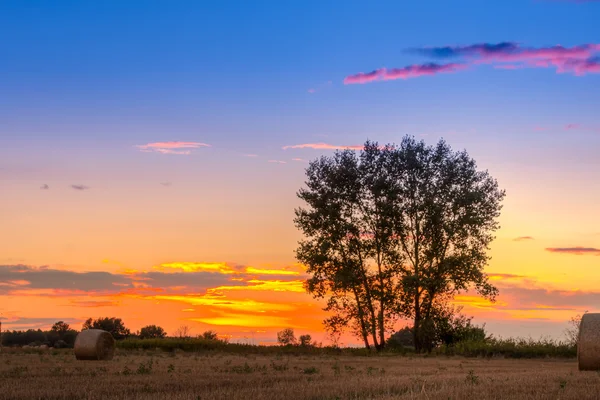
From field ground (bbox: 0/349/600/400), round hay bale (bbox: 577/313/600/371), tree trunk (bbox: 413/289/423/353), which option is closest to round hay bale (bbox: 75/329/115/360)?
field ground (bbox: 0/349/600/400)

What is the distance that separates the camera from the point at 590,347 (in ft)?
89.8

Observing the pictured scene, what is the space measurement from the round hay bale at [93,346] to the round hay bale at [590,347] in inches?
809

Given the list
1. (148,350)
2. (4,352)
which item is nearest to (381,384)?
(4,352)

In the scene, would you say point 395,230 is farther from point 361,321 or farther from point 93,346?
point 93,346

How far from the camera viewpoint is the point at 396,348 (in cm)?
4831

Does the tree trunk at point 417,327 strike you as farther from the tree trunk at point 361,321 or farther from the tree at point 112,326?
the tree at point 112,326

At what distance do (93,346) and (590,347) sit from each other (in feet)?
69.2

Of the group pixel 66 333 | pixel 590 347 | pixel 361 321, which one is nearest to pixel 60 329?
pixel 66 333

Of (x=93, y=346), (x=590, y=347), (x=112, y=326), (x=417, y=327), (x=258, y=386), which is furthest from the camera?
(x=112, y=326)

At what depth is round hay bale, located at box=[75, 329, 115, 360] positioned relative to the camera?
Answer: 32219mm

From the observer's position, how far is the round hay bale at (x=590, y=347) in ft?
89.6

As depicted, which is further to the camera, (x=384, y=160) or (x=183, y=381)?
(x=384, y=160)

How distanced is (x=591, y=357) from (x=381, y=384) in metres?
12.5

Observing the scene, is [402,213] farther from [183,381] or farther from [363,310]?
[183,381]
